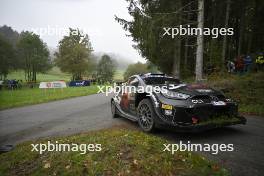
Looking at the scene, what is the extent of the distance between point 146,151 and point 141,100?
95.7 inches

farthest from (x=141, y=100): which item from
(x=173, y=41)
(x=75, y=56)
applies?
(x=75, y=56)

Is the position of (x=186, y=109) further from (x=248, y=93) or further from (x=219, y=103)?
(x=248, y=93)

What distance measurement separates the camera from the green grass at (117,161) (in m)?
3.93

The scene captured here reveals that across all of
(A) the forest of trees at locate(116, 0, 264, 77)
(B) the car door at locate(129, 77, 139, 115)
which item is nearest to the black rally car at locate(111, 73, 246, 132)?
(B) the car door at locate(129, 77, 139, 115)

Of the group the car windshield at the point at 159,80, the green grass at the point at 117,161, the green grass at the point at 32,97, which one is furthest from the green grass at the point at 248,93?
the green grass at the point at 32,97

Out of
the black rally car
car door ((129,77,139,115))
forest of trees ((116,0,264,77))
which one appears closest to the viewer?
the black rally car

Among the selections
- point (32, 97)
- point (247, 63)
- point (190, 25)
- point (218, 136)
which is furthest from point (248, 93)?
point (32, 97)

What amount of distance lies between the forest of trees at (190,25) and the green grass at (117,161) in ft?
29.2

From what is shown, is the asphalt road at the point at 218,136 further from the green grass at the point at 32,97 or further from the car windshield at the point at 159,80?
the green grass at the point at 32,97

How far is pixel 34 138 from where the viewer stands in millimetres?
6660

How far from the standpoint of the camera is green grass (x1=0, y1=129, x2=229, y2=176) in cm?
393

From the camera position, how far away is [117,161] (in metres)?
4.27

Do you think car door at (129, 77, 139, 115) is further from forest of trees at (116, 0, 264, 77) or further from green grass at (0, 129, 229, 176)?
forest of trees at (116, 0, 264, 77)

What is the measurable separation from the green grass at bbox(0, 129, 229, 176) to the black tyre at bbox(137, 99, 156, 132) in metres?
0.61
